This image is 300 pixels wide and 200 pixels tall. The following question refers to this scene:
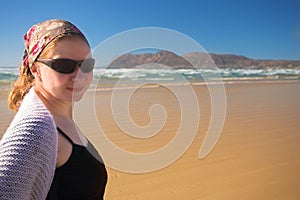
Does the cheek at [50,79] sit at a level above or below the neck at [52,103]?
above

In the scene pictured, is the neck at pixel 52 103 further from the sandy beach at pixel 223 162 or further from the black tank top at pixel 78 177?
the sandy beach at pixel 223 162

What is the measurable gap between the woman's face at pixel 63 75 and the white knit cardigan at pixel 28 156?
1.10 feet

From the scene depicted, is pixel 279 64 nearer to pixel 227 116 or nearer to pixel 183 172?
pixel 227 116

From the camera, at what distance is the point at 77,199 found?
53.5 inches

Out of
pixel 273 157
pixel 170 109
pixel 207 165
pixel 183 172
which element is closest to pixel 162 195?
pixel 183 172

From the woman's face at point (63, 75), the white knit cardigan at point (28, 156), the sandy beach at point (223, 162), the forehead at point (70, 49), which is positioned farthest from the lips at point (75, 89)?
the sandy beach at point (223, 162)

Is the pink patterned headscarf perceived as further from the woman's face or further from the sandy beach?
the sandy beach

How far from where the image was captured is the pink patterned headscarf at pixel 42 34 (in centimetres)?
137

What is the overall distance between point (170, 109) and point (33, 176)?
7.13 metres

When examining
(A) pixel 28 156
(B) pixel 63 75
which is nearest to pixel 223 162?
(B) pixel 63 75

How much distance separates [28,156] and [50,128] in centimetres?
12

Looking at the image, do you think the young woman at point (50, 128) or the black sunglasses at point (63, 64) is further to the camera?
the black sunglasses at point (63, 64)

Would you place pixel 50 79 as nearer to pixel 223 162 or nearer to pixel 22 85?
pixel 22 85

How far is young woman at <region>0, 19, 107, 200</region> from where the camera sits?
1010 mm
